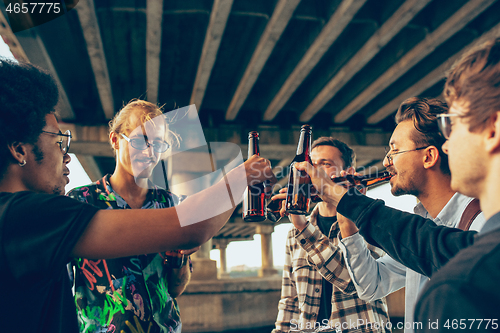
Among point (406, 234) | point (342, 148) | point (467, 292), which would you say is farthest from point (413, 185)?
point (467, 292)

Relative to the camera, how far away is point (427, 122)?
7.11 feet

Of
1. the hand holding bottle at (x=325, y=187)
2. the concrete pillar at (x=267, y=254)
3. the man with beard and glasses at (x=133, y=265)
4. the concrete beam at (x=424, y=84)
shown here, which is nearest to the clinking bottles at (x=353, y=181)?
the hand holding bottle at (x=325, y=187)

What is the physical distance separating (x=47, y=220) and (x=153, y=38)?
17.7 feet

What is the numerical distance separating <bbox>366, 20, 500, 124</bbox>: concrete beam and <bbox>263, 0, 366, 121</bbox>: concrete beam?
2094 mm

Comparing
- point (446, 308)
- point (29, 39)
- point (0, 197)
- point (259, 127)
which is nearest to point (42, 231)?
point (0, 197)

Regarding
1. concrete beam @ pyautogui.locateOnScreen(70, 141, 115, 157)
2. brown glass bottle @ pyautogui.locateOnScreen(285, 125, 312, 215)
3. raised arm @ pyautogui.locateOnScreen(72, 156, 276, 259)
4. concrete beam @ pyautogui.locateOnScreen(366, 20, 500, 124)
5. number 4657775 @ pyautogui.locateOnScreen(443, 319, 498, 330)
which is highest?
concrete beam @ pyautogui.locateOnScreen(366, 20, 500, 124)

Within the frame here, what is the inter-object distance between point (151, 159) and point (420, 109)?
6.09 feet

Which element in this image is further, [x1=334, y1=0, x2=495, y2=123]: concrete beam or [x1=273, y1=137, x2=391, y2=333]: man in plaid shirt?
[x1=334, y1=0, x2=495, y2=123]: concrete beam

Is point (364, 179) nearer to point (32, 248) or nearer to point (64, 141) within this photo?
point (64, 141)

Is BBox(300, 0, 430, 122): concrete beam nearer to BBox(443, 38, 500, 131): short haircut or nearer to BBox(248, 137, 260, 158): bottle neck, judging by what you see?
BBox(248, 137, 260, 158): bottle neck

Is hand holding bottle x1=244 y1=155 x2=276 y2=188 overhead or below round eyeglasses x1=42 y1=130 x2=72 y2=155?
below

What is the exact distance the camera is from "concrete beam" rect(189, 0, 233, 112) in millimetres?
5438

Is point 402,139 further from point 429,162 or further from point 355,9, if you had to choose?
point 355,9

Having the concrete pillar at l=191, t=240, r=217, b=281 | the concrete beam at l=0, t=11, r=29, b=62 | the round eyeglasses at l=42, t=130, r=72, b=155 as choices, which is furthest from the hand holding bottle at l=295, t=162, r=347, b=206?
the concrete pillar at l=191, t=240, r=217, b=281
